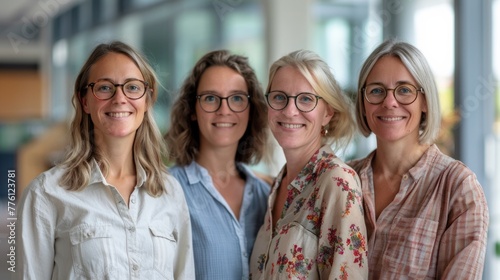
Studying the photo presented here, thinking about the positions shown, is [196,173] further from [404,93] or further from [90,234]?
[404,93]

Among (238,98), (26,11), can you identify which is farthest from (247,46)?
(238,98)

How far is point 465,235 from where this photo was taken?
177cm

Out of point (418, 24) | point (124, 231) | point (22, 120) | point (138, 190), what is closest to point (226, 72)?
point (138, 190)

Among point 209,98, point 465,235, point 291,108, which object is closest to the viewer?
point 465,235

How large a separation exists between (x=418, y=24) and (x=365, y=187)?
3.39m

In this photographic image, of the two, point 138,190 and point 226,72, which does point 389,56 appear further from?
point 138,190

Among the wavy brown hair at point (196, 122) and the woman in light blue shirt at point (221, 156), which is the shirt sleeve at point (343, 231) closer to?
the woman in light blue shirt at point (221, 156)

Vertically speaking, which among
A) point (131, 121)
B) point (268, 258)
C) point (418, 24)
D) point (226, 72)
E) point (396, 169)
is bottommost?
point (268, 258)

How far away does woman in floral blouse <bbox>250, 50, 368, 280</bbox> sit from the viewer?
185 cm

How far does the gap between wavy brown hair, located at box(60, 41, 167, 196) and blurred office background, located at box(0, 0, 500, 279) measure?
6.8 inches

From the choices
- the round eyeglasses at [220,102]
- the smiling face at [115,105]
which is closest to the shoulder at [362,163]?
the round eyeglasses at [220,102]

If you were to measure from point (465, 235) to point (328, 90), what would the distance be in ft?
2.07

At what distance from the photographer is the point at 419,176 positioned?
1.95 metres

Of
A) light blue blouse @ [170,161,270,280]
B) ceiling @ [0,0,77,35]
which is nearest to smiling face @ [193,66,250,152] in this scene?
light blue blouse @ [170,161,270,280]
